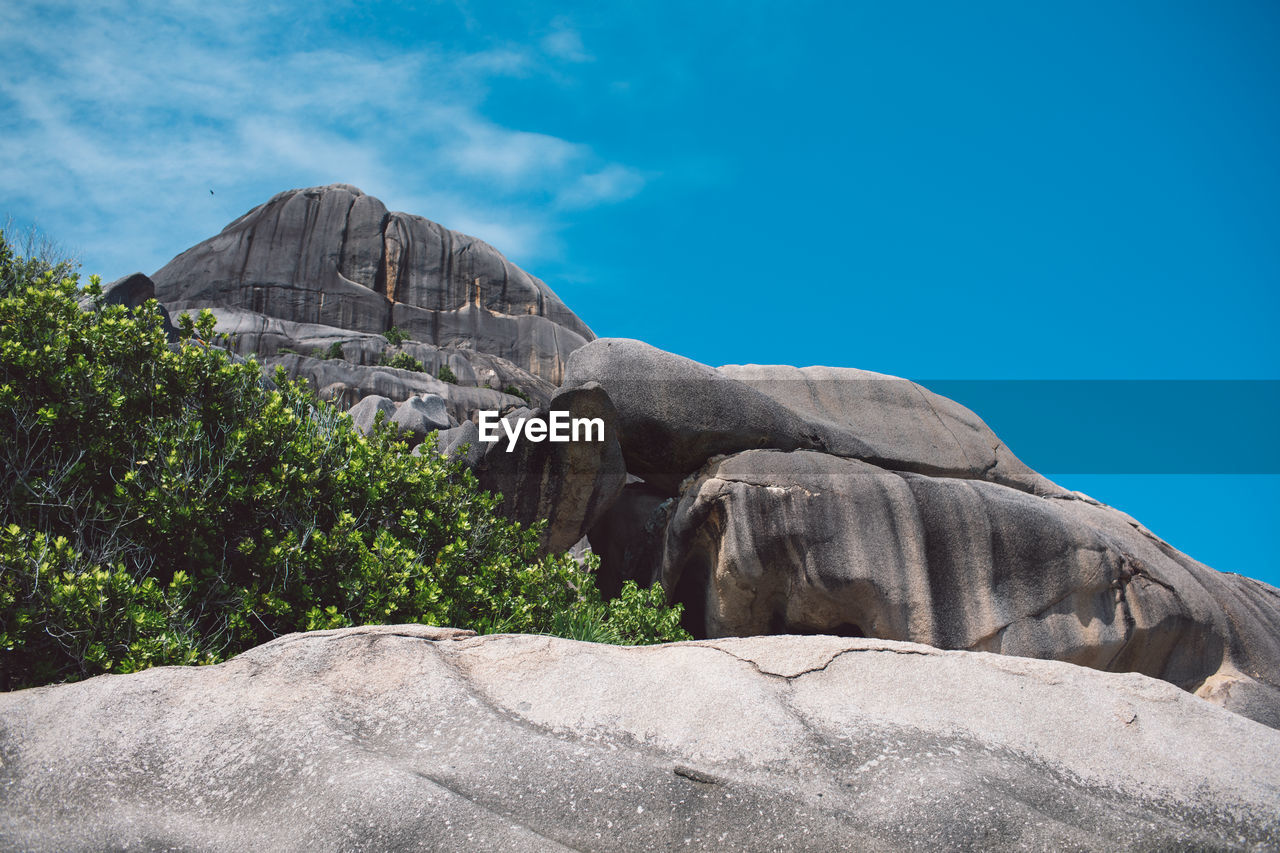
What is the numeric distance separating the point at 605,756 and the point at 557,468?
7.15 metres

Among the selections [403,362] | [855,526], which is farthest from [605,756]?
[403,362]

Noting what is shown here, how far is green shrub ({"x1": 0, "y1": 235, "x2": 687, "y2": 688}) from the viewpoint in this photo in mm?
6555

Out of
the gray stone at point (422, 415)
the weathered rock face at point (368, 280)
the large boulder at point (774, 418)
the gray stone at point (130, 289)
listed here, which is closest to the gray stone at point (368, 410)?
the gray stone at point (422, 415)

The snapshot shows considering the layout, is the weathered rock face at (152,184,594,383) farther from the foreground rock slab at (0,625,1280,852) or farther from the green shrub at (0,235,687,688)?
the foreground rock slab at (0,625,1280,852)

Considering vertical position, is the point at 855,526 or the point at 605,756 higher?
the point at 855,526

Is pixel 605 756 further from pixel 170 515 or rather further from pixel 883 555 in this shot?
pixel 883 555

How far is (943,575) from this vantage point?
418 inches

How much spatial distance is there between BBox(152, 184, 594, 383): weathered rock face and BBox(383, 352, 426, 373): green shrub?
19.0 ft

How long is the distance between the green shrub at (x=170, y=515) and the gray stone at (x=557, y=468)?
2501 mm

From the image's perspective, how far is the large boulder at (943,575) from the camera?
10445 mm

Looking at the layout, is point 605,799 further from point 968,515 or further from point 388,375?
point 388,375

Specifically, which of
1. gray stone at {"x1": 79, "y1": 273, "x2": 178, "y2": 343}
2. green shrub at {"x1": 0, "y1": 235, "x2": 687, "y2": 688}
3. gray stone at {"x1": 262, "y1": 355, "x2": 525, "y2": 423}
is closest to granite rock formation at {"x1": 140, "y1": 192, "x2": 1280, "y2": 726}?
green shrub at {"x1": 0, "y1": 235, "x2": 687, "y2": 688}

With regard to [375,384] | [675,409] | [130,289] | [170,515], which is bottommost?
[170,515]

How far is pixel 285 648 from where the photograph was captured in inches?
199
